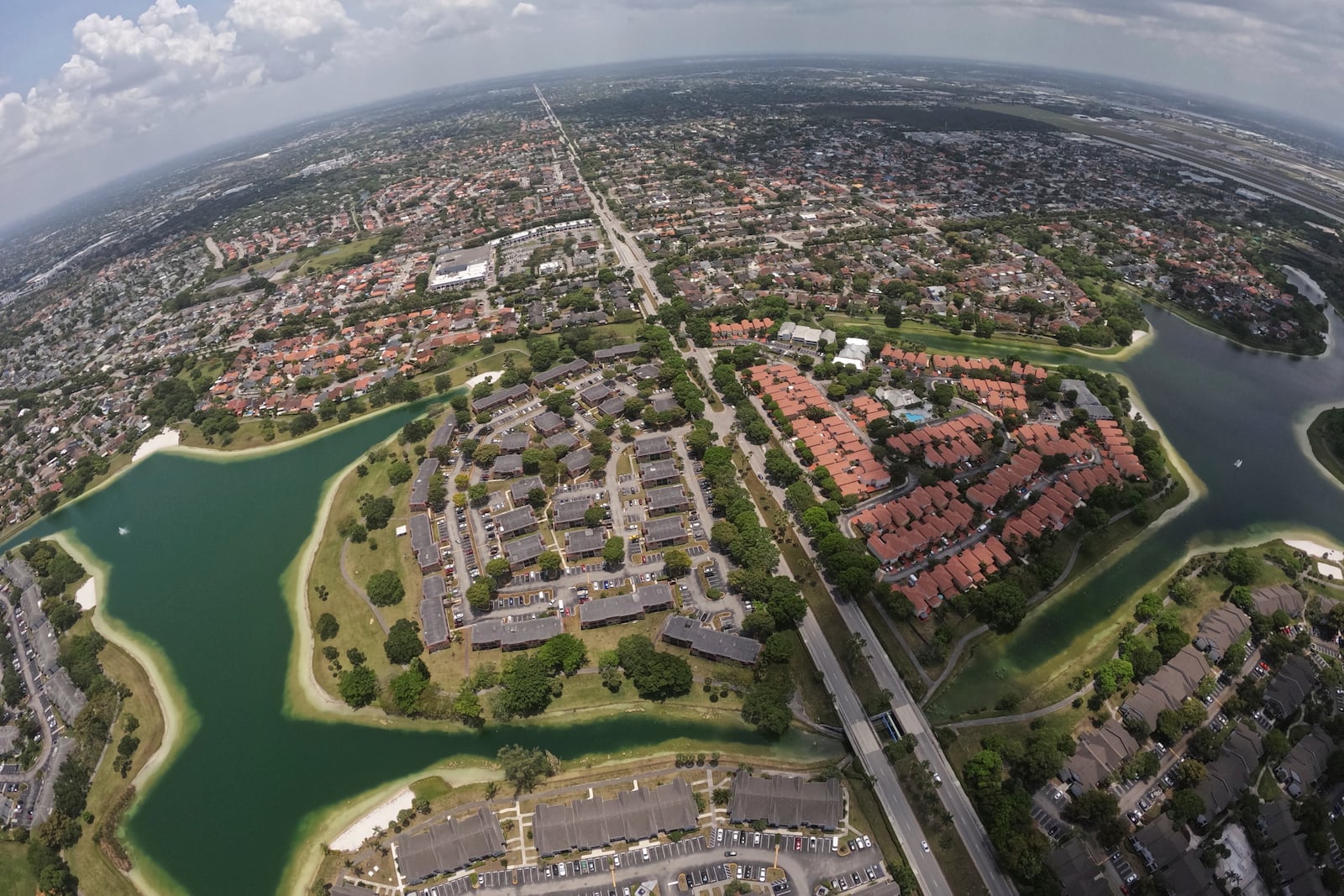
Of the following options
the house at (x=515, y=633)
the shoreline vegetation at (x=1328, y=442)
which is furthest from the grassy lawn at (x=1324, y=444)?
the house at (x=515, y=633)

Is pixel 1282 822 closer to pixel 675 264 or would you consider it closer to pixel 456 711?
pixel 456 711

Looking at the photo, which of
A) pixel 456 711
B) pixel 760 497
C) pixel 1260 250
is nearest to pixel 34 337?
pixel 456 711

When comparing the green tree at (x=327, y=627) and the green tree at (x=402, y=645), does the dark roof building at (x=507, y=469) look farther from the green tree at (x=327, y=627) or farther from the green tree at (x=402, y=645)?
the green tree at (x=327, y=627)

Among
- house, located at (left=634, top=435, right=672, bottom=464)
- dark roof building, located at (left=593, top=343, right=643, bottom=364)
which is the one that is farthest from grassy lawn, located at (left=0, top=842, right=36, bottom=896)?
dark roof building, located at (left=593, top=343, right=643, bottom=364)

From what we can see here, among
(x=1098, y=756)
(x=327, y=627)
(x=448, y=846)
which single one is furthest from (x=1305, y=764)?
(x=327, y=627)

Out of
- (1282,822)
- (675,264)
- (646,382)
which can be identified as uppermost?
(675,264)

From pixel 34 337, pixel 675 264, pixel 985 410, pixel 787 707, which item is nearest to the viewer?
pixel 787 707
